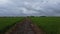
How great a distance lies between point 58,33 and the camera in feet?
70.3

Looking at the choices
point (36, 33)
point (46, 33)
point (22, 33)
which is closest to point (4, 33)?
point (22, 33)

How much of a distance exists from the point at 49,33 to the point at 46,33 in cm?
47

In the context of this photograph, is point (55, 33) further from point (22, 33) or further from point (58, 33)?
point (22, 33)

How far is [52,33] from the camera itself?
22.3 meters

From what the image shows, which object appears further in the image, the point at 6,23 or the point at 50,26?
the point at 6,23

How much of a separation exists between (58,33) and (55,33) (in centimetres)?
47

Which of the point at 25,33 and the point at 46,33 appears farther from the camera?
the point at 46,33

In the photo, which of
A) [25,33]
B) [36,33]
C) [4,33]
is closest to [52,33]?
[36,33]

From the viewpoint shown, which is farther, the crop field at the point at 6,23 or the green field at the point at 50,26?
the crop field at the point at 6,23

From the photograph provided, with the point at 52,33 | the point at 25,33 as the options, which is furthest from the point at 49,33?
the point at 25,33

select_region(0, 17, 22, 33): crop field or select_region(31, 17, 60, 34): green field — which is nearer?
select_region(31, 17, 60, 34): green field

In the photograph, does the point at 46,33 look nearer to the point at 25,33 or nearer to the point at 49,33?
the point at 49,33

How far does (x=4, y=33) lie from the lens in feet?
67.6

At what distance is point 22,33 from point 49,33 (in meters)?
3.58
